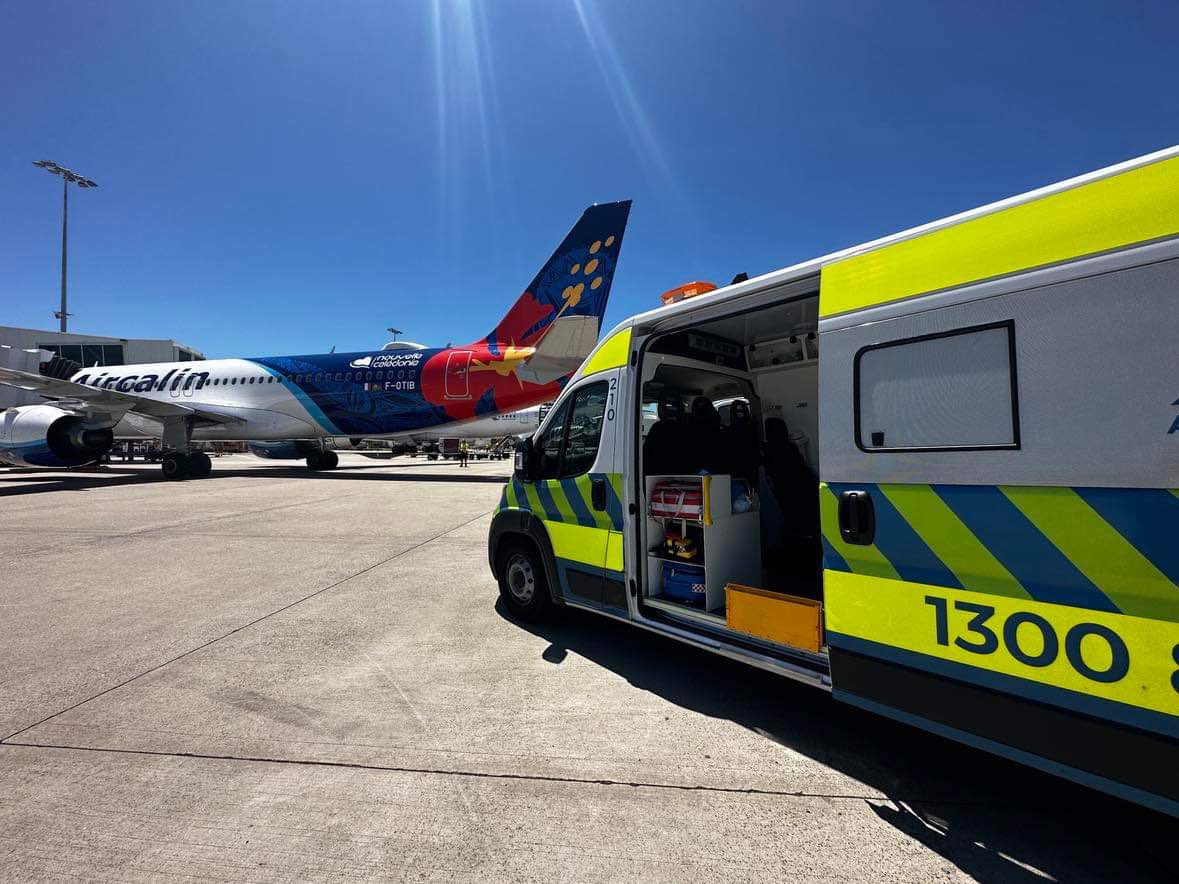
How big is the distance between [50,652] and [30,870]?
2929mm

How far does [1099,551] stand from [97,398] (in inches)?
A: 917

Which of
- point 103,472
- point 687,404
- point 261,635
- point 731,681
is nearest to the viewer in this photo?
point 731,681

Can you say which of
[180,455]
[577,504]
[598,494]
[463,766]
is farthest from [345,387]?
[463,766]

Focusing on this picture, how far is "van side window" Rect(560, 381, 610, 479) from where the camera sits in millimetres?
4270

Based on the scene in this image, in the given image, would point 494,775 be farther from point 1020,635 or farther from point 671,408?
point 671,408

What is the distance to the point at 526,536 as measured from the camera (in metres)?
4.86

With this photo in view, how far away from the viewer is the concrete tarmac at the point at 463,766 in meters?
2.13

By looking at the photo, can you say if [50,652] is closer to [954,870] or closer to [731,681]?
[731,681]

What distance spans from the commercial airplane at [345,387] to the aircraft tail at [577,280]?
0.03 m

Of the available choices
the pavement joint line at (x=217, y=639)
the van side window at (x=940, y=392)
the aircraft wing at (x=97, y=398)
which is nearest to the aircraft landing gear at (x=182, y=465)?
the aircraft wing at (x=97, y=398)

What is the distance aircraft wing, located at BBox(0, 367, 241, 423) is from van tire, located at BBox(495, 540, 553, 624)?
18.1 m

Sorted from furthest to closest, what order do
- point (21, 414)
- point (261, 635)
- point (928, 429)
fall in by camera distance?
point (21, 414) < point (261, 635) < point (928, 429)

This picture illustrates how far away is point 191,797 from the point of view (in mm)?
2518

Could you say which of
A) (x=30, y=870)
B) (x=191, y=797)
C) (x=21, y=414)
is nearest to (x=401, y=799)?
(x=191, y=797)
